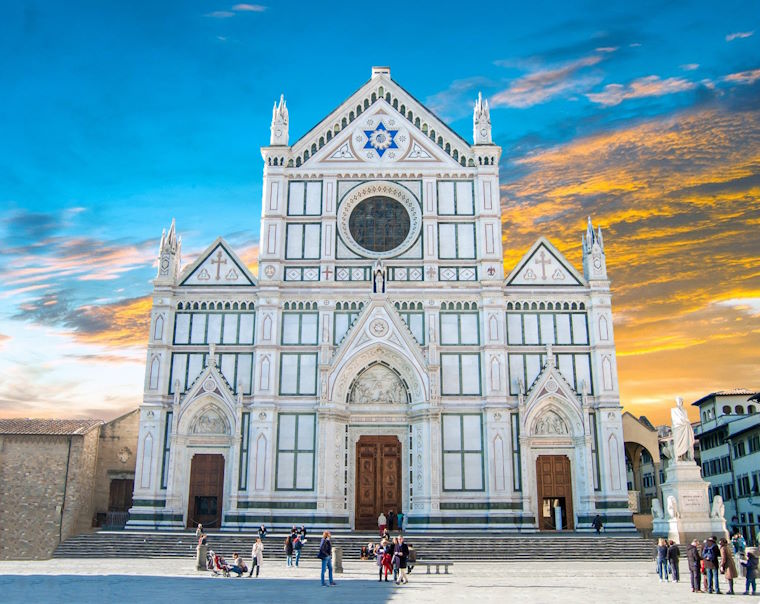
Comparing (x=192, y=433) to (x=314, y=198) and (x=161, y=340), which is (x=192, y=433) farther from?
(x=314, y=198)

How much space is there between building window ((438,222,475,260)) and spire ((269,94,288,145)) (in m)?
9.59

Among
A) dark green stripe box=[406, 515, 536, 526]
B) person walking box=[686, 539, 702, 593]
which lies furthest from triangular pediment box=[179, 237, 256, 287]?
person walking box=[686, 539, 702, 593]

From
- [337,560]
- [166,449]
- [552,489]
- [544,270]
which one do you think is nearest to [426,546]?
[337,560]

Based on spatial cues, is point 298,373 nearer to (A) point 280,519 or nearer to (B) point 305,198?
(A) point 280,519

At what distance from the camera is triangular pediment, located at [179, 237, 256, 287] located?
127 ft

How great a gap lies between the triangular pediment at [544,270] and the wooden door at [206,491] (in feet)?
55.5

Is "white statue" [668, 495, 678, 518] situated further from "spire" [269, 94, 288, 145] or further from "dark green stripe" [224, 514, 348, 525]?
"spire" [269, 94, 288, 145]

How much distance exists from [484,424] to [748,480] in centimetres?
2330

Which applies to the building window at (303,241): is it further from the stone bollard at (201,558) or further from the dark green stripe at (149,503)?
the stone bollard at (201,558)

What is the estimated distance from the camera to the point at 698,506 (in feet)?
96.3

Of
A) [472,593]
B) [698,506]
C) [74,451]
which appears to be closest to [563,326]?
[698,506]

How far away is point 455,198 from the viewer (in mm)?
39844

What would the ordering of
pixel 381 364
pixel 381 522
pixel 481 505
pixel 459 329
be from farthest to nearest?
pixel 381 364, pixel 459 329, pixel 481 505, pixel 381 522

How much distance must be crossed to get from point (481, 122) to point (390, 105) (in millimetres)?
4935
